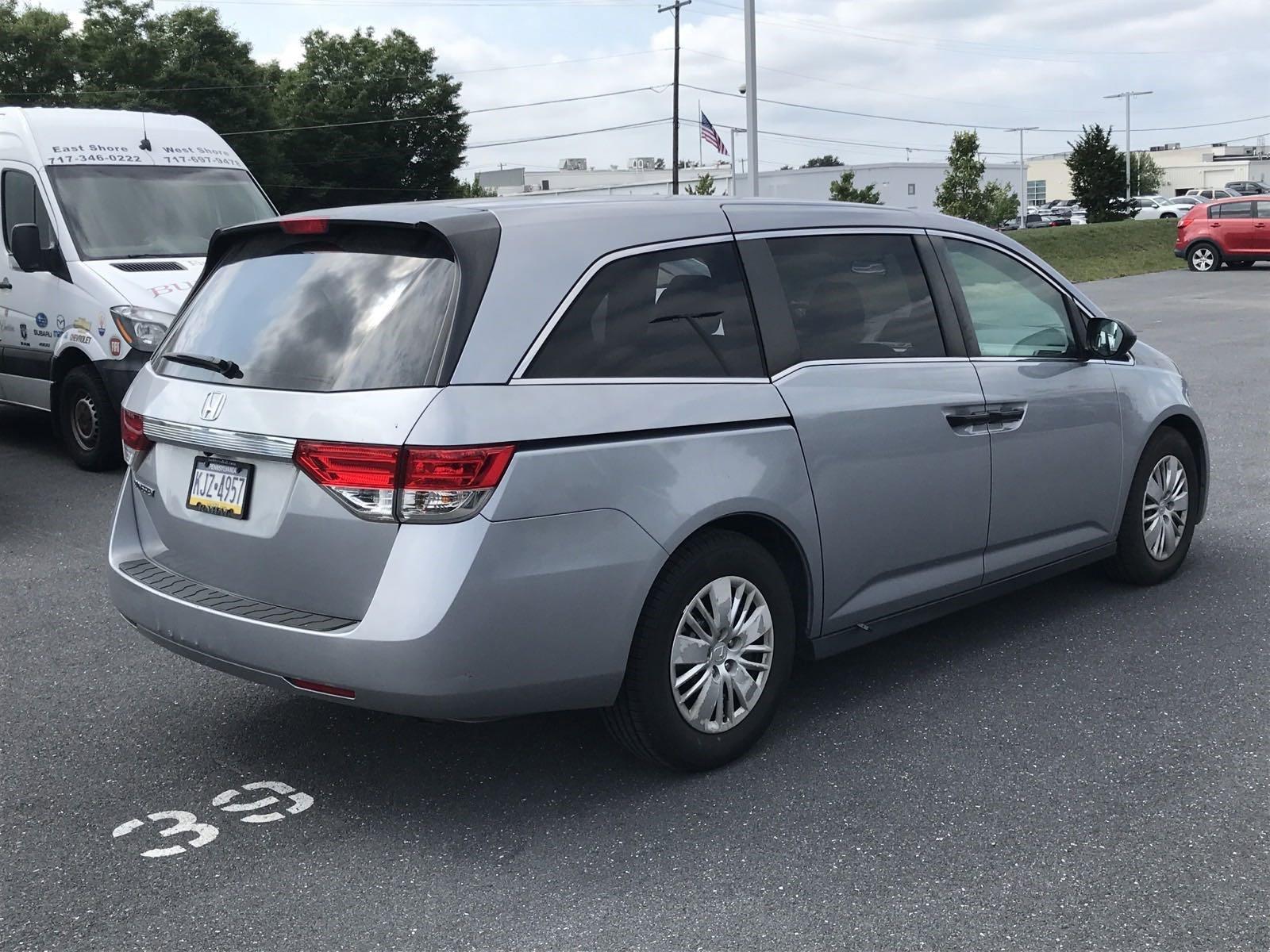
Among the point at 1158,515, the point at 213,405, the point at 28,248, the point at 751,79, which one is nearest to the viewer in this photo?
the point at 213,405

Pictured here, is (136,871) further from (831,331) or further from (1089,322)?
(1089,322)

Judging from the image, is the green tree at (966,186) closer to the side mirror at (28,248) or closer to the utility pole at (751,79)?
the utility pole at (751,79)

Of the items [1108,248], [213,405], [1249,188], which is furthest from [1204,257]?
[1249,188]

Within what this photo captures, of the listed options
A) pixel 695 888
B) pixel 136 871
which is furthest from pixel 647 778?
pixel 136 871

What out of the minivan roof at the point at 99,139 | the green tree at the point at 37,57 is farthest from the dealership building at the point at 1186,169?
the minivan roof at the point at 99,139

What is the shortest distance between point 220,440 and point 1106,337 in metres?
3.59

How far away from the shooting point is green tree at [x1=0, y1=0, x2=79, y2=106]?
185 feet

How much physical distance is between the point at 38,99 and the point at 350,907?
61616mm

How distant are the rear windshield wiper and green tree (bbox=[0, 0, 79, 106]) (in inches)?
2305

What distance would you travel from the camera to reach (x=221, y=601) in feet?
13.1

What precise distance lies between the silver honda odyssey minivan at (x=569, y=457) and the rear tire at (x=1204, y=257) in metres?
30.7

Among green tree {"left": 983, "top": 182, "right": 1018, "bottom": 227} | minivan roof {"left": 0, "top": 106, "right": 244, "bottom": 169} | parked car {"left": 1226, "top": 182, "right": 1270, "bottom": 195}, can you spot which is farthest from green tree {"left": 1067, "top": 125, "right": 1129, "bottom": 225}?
minivan roof {"left": 0, "top": 106, "right": 244, "bottom": 169}

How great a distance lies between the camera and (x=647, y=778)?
4211 millimetres

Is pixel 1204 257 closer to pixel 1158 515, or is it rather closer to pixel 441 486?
pixel 1158 515
